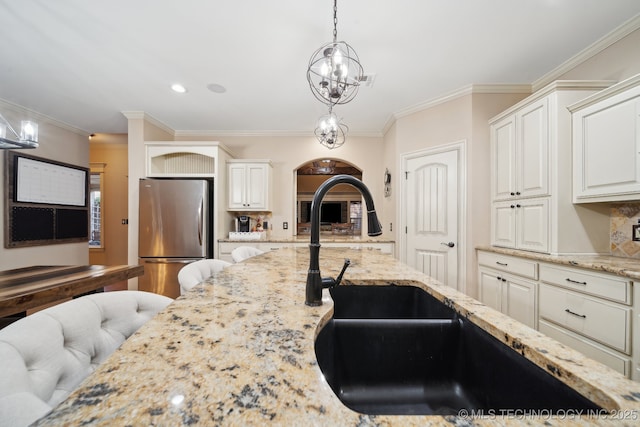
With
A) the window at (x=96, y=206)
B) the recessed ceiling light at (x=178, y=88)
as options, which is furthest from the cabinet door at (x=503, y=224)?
the window at (x=96, y=206)

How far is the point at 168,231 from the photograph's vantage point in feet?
10.5

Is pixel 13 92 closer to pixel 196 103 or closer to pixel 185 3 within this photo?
pixel 196 103

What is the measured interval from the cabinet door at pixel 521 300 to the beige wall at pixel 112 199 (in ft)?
19.4

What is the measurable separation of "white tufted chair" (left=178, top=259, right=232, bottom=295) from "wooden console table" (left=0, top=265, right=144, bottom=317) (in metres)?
0.88

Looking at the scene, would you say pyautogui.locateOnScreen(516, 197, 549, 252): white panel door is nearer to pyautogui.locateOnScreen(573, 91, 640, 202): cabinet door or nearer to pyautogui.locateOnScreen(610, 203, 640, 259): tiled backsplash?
pyautogui.locateOnScreen(573, 91, 640, 202): cabinet door

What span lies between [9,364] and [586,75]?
359 centimetres

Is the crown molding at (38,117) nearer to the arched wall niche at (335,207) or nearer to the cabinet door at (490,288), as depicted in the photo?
the arched wall niche at (335,207)

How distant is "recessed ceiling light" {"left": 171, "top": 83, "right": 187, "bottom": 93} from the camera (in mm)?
2631

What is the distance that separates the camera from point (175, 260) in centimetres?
320

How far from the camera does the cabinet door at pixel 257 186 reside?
373 centimetres

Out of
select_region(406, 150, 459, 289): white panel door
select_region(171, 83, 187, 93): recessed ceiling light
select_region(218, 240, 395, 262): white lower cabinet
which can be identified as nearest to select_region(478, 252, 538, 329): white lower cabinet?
select_region(406, 150, 459, 289): white panel door

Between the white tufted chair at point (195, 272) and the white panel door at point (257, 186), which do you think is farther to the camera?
the white panel door at point (257, 186)

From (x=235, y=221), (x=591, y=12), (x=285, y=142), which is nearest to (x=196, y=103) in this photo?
(x=285, y=142)

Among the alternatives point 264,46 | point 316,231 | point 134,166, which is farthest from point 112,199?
point 316,231
